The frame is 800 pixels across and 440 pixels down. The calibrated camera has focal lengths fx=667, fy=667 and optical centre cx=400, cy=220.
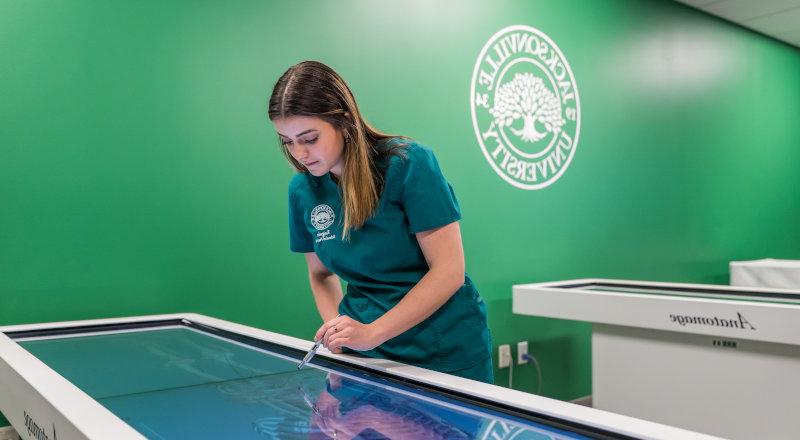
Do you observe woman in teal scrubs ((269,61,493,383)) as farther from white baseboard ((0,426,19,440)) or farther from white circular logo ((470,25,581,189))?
white circular logo ((470,25,581,189))

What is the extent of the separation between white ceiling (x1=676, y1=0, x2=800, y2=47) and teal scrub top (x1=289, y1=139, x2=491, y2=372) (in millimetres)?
3704

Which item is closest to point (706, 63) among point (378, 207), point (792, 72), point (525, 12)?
point (792, 72)

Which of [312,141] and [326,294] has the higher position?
[312,141]

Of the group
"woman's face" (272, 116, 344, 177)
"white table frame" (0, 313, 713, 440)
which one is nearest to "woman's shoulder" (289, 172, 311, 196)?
"woman's face" (272, 116, 344, 177)

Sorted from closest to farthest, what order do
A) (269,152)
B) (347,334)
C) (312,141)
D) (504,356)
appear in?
1. (347,334)
2. (312,141)
3. (269,152)
4. (504,356)

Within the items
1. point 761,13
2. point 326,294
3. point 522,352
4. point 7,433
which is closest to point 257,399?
point 326,294

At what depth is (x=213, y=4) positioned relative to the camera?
236 centimetres

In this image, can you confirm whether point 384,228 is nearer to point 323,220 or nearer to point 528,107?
point 323,220

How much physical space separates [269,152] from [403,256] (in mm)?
1268

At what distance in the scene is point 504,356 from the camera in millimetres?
3291

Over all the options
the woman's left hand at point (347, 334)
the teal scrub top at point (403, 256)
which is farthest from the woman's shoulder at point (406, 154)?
the woman's left hand at point (347, 334)

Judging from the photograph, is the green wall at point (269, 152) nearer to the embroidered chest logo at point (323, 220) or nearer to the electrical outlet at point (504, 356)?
the electrical outlet at point (504, 356)

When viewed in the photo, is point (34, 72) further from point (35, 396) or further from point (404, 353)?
point (404, 353)

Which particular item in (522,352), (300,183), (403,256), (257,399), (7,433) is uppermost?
(300,183)
